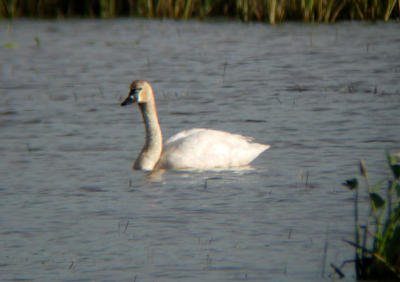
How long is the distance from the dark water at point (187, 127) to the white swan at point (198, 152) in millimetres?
214

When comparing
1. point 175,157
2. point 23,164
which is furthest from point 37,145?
point 175,157

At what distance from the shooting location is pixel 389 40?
17.2m

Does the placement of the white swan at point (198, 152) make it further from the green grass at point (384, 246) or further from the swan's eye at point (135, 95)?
the green grass at point (384, 246)

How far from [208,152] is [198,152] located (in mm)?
96

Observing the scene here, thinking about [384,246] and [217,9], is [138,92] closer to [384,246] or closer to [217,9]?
[384,246]

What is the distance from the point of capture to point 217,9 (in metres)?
20.9

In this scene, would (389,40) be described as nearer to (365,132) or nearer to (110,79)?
(110,79)

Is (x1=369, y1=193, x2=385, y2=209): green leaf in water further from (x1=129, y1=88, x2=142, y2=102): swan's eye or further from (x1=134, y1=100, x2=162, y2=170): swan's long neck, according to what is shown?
(x1=129, y1=88, x2=142, y2=102): swan's eye

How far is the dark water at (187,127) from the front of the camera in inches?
227

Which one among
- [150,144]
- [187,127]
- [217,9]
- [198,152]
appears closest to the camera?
[198,152]

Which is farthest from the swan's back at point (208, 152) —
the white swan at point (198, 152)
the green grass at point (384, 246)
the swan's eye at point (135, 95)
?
the green grass at point (384, 246)

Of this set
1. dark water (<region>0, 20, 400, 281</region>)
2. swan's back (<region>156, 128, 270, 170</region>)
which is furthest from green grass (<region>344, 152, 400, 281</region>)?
swan's back (<region>156, 128, 270, 170</region>)

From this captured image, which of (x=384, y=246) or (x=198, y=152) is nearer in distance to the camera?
(x=384, y=246)

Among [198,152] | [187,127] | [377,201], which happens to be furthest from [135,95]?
[377,201]
